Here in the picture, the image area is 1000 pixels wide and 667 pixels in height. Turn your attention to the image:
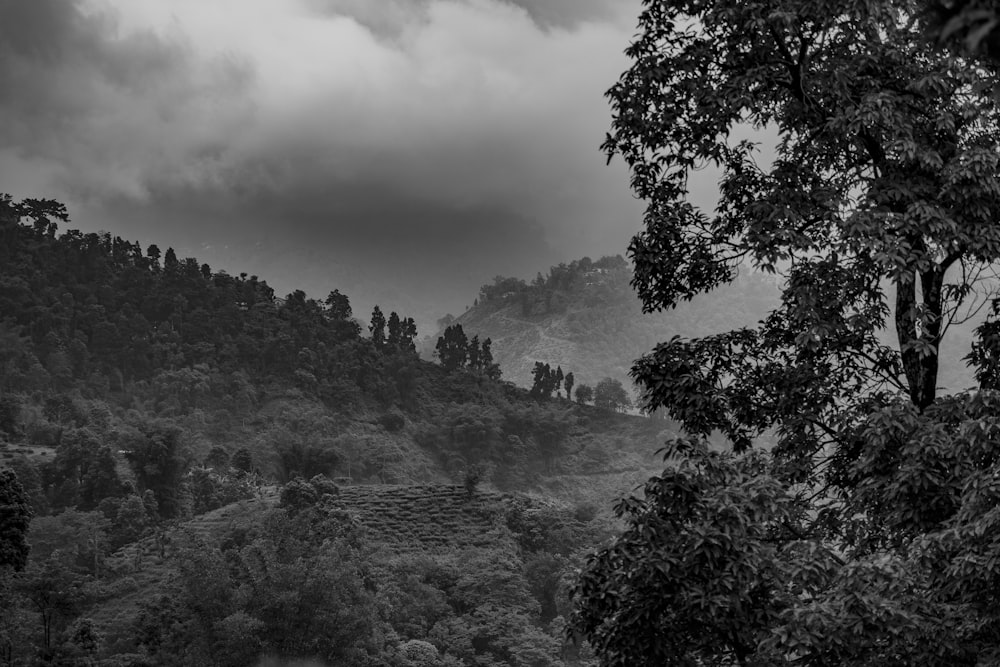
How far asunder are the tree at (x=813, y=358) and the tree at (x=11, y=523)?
2893 centimetres

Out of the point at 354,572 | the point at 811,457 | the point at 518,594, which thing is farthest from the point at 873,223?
the point at 518,594

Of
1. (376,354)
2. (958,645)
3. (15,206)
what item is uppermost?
(15,206)

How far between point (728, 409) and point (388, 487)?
5778 centimetres

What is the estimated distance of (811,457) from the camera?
23.2 feet

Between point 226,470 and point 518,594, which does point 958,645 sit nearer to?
point 518,594

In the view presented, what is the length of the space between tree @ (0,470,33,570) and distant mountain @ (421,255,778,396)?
107m

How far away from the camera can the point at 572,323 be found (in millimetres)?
149750

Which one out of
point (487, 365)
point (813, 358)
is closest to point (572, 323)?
point (487, 365)

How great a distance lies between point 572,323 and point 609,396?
52084 millimetres

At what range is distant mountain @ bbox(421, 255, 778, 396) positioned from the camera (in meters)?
143

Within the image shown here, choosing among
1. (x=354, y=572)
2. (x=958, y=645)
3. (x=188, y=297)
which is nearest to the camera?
(x=958, y=645)

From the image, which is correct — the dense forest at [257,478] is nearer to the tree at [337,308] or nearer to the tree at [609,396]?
the tree at [337,308]

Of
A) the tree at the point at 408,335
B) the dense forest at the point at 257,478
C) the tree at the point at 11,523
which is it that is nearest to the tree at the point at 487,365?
the dense forest at the point at 257,478

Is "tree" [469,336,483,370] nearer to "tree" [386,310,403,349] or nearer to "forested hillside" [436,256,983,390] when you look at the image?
"tree" [386,310,403,349]
